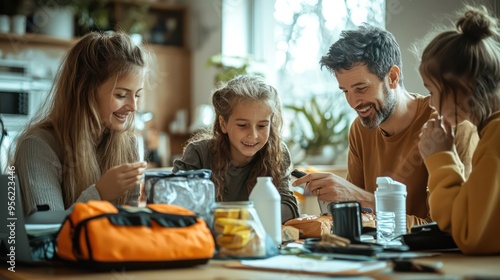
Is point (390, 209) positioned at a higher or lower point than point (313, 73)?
lower

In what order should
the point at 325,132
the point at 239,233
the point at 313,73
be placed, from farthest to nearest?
the point at 313,73, the point at 325,132, the point at 239,233

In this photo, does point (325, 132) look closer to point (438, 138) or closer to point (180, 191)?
point (438, 138)

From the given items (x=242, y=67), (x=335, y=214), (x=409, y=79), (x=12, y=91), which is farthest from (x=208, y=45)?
(x=335, y=214)

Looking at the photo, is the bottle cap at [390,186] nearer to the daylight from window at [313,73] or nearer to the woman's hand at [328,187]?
the woman's hand at [328,187]

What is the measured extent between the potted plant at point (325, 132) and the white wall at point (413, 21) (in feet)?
5.32

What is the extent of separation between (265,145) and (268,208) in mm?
616

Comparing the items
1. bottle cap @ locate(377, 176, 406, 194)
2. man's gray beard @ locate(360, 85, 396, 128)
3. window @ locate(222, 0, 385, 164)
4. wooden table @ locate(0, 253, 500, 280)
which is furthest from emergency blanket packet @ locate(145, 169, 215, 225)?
window @ locate(222, 0, 385, 164)

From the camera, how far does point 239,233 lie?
142 centimetres

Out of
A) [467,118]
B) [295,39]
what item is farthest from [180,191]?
[295,39]

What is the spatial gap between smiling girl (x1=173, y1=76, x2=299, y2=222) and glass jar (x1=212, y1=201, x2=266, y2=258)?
0.63 meters

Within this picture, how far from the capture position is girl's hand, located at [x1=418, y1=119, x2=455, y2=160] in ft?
5.24

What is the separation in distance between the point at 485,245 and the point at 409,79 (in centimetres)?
154

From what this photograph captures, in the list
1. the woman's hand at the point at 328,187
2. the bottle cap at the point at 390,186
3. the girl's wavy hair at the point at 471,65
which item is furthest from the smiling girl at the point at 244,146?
the girl's wavy hair at the point at 471,65

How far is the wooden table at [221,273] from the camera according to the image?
1.23 m
